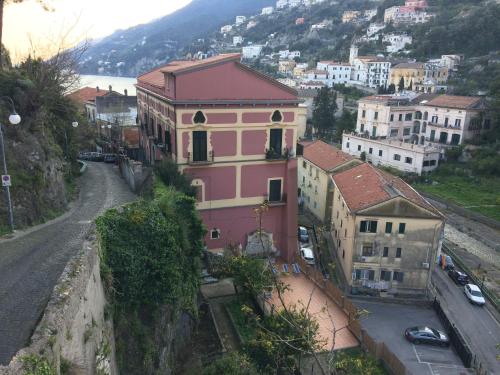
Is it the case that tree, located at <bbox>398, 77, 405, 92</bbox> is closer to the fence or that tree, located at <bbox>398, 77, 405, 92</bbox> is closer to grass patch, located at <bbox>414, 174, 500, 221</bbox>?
grass patch, located at <bbox>414, 174, 500, 221</bbox>

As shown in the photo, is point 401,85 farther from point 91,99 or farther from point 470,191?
point 91,99

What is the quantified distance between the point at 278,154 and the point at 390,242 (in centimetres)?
949

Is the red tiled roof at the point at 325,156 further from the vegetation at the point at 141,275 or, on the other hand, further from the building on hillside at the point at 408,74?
the building on hillside at the point at 408,74

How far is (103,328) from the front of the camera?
12.5 meters

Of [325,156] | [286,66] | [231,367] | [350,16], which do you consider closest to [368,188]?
[325,156]

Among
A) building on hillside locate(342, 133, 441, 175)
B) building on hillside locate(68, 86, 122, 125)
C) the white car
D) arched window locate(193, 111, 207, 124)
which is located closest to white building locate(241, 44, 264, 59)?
building on hillside locate(68, 86, 122, 125)

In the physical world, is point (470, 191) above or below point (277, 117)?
below

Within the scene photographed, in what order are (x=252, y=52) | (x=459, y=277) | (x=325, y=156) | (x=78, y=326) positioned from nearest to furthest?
(x=78, y=326) < (x=459, y=277) < (x=325, y=156) < (x=252, y=52)

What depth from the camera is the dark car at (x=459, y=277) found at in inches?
1212

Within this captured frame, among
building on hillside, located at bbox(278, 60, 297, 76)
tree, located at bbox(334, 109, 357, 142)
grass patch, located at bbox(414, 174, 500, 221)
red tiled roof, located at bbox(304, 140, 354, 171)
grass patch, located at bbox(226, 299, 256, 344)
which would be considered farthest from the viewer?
building on hillside, located at bbox(278, 60, 297, 76)

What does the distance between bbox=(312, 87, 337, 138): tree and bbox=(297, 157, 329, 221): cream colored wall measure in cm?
3190

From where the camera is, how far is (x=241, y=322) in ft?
72.3

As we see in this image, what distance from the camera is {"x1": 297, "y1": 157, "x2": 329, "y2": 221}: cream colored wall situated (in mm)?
38219

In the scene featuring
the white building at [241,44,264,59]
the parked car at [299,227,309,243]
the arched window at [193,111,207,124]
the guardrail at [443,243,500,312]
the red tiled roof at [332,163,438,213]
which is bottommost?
the guardrail at [443,243,500,312]
